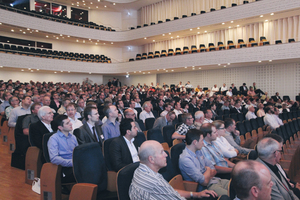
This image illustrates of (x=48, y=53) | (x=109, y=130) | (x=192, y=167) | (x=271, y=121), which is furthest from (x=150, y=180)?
(x=48, y=53)

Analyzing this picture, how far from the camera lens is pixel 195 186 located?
2.22 metres

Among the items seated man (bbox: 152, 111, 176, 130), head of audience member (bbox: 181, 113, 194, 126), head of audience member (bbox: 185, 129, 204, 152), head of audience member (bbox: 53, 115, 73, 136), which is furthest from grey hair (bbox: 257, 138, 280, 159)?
seated man (bbox: 152, 111, 176, 130)

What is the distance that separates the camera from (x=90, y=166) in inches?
86.7

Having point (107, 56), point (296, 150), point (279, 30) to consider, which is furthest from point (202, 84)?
point (296, 150)

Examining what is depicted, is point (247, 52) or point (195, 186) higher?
point (247, 52)

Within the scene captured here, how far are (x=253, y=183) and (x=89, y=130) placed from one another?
2180 millimetres

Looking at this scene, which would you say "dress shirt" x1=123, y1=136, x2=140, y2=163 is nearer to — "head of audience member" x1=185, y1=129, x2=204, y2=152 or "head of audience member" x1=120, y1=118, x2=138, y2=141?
"head of audience member" x1=120, y1=118, x2=138, y2=141

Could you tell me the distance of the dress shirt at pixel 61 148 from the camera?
2406 millimetres

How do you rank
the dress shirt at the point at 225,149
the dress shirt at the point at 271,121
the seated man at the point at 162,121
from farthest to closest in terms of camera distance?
the dress shirt at the point at 271,121, the seated man at the point at 162,121, the dress shirt at the point at 225,149

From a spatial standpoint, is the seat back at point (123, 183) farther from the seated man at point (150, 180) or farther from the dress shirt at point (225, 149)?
the dress shirt at point (225, 149)

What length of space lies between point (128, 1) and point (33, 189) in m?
16.4

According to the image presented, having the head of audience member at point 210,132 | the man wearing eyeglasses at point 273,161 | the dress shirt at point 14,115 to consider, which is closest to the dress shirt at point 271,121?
the head of audience member at point 210,132

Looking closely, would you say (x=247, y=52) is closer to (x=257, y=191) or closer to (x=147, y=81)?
(x=147, y=81)

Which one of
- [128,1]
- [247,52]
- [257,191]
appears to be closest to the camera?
[257,191]
